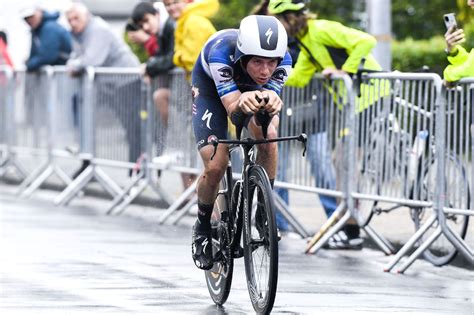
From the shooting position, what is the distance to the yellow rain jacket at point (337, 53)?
1201 centimetres

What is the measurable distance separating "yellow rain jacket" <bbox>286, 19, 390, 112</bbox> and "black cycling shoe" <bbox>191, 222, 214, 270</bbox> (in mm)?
3075

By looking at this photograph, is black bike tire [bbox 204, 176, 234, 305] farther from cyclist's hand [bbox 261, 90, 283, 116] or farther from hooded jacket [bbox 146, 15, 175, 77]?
hooded jacket [bbox 146, 15, 175, 77]

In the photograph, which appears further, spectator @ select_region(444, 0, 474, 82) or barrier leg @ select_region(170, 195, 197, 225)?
barrier leg @ select_region(170, 195, 197, 225)

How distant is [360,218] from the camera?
12.2 metres

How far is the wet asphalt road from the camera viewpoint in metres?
8.89

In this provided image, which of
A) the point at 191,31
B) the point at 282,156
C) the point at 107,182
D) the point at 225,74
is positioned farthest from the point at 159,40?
the point at 225,74

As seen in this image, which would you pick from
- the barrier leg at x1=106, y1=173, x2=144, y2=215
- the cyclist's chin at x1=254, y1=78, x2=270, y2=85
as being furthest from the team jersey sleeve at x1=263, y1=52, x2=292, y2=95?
the barrier leg at x1=106, y1=173, x2=144, y2=215

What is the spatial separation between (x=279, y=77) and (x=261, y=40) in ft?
1.47

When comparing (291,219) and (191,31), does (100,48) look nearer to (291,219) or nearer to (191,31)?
(191,31)

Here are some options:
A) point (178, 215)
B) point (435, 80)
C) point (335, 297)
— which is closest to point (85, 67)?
point (178, 215)

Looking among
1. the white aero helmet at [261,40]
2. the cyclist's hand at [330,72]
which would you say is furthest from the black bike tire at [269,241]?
the cyclist's hand at [330,72]

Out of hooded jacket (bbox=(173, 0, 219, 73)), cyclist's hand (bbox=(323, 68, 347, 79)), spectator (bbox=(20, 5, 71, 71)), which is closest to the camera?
cyclist's hand (bbox=(323, 68, 347, 79))

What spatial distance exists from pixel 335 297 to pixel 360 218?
9.60 ft

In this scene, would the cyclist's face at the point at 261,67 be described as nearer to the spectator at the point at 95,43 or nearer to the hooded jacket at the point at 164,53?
the hooded jacket at the point at 164,53
